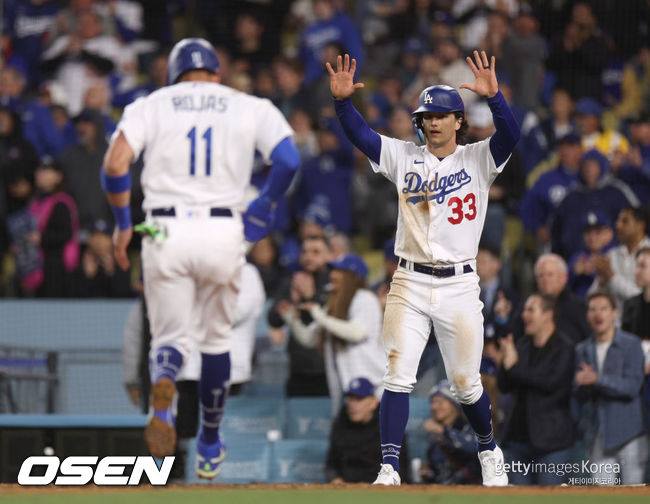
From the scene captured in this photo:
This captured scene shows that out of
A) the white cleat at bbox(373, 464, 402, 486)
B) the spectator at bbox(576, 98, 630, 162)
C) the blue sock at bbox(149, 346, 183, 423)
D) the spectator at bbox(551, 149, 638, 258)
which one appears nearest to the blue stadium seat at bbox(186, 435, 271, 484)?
the blue sock at bbox(149, 346, 183, 423)

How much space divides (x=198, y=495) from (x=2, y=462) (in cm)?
353

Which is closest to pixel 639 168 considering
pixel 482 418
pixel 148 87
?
pixel 482 418

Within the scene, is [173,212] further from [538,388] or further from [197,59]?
[538,388]

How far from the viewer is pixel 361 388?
27.1ft

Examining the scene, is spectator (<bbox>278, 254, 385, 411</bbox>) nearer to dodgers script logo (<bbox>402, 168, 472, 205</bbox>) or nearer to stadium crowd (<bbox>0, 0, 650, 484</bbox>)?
stadium crowd (<bbox>0, 0, 650, 484</bbox>)

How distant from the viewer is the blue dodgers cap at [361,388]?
8250 millimetres

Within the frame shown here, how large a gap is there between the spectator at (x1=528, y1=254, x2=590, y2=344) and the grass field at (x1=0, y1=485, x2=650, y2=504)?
357 centimetres

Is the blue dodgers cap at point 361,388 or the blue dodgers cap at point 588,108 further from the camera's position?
the blue dodgers cap at point 588,108

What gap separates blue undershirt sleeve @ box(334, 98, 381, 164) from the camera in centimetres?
612

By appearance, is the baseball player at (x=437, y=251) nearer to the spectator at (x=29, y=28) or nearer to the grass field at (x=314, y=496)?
the grass field at (x=314, y=496)

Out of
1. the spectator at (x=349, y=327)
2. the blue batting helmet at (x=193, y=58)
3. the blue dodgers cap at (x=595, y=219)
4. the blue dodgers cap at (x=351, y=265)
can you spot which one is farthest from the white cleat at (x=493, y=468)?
the blue dodgers cap at (x=595, y=219)

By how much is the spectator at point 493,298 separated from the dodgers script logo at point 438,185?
6.49 feet

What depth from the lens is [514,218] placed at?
10734 millimetres

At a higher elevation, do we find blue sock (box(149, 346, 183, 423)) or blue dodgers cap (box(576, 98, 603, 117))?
blue dodgers cap (box(576, 98, 603, 117))
